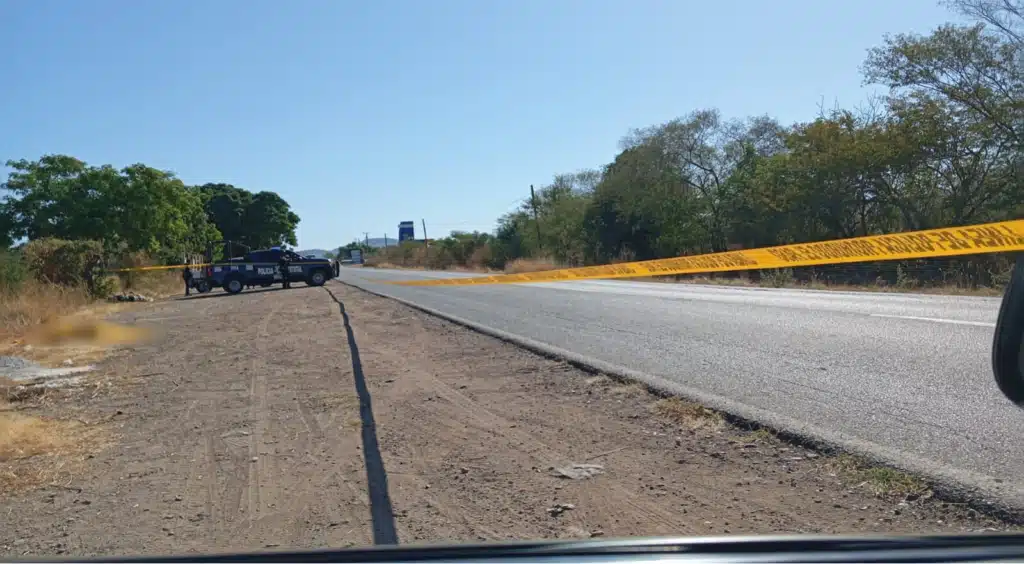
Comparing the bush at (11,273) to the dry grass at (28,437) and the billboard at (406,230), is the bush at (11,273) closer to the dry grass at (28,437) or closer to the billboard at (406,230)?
the dry grass at (28,437)

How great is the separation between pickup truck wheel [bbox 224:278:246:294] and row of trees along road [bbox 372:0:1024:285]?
22.5 metres

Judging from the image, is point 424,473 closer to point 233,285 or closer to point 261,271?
point 233,285

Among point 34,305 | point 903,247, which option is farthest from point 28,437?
point 34,305

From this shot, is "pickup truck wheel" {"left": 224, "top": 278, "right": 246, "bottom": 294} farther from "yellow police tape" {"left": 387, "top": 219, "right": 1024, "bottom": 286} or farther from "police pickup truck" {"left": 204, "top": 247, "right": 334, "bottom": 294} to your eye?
"yellow police tape" {"left": 387, "top": 219, "right": 1024, "bottom": 286}

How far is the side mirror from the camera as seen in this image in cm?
209

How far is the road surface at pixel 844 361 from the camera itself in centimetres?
500

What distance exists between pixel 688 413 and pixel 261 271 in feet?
106

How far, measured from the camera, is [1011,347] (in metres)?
2.11

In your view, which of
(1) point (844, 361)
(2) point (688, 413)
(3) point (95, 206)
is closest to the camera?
(2) point (688, 413)

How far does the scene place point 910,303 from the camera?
14266mm

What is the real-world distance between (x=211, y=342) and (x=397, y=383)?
670 cm

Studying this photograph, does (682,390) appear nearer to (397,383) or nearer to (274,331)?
(397,383)

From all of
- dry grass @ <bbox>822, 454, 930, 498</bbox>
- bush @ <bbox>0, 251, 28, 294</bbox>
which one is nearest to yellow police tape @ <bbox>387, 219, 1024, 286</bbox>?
dry grass @ <bbox>822, 454, 930, 498</bbox>

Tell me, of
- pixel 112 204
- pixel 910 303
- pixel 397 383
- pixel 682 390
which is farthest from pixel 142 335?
pixel 112 204
